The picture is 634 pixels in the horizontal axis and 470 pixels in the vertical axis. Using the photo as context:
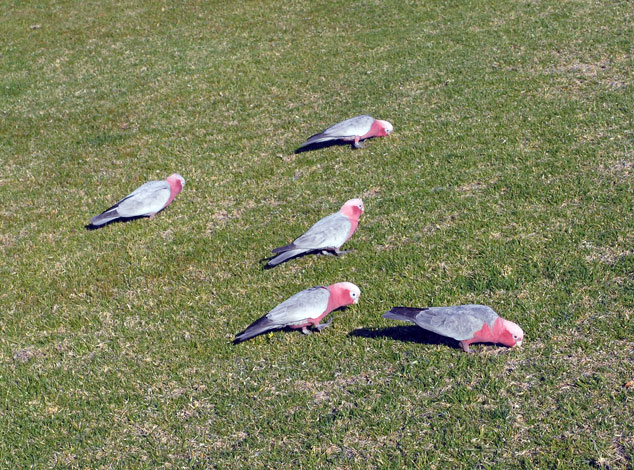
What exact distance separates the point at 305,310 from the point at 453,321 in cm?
133

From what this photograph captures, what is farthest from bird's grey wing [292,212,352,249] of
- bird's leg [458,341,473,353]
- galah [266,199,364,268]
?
bird's leg [458,341,473,353]

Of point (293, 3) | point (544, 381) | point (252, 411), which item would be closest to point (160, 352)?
point (252, 411)

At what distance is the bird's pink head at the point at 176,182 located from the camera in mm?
8188

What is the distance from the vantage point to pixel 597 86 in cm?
921

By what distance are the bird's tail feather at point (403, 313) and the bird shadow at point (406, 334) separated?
1.09 ft

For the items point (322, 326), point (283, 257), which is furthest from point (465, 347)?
point (283, 257)

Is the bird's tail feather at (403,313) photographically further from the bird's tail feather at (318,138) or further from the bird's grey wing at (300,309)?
the bird's tail feather at (318,138)

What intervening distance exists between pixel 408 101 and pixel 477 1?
16.3 feet

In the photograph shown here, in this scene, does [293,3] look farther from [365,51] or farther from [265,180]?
[265,180]

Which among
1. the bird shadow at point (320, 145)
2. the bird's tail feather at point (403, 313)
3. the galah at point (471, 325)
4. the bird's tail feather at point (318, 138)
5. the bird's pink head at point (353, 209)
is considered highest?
the bird's tail feather at point (318, 138)

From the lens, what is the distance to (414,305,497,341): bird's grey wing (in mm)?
4938

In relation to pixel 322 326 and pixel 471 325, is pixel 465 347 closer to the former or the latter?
pixel 471 325

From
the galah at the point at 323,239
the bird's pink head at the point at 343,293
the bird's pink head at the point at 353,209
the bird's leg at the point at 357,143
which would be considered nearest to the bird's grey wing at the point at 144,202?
the galah at the point at 323,239

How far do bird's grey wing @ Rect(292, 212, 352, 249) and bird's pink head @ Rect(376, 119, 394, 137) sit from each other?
2.72 meters
